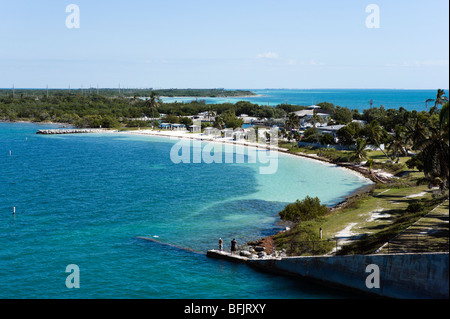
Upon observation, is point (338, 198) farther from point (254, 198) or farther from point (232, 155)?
point (232, 155)

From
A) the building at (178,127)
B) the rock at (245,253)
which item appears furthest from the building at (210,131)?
the rock at (245,253)

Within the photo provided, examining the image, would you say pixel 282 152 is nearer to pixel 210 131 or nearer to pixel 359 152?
pixel 359 152

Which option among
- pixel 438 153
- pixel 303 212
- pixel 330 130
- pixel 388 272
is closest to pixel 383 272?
pixel 388 272

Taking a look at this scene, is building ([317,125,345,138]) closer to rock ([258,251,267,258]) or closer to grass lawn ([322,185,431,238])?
grass lawn ([322,185,431,238])

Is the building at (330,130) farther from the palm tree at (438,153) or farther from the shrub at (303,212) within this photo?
the palm tree at (438,153)

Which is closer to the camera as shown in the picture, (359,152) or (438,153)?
(438,153)

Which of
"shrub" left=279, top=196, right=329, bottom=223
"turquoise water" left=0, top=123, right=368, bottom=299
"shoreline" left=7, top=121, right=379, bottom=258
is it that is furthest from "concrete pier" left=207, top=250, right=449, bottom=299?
"shrub" left=279, top=196, right=329, bottom=223
